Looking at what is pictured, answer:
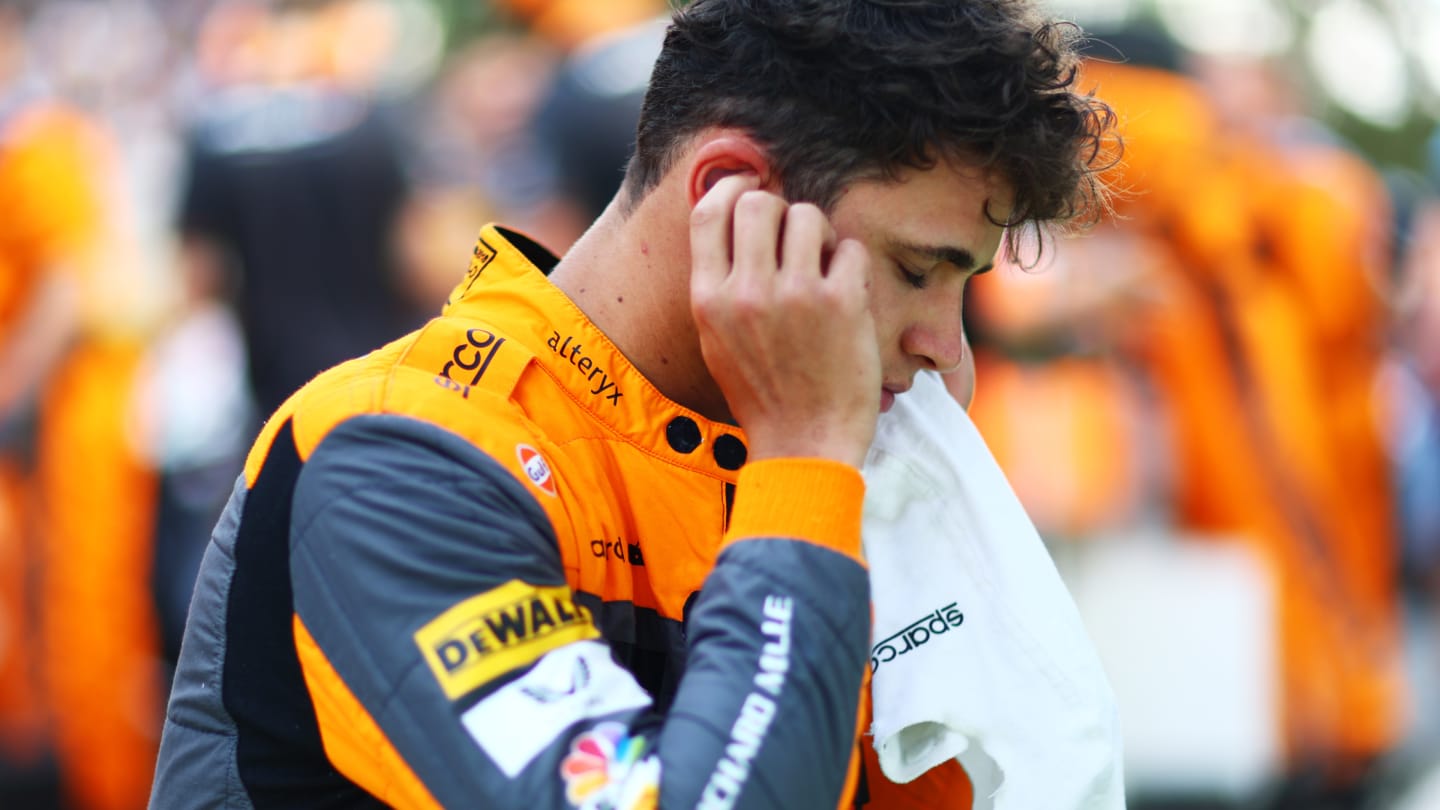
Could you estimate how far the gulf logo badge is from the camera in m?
1.79

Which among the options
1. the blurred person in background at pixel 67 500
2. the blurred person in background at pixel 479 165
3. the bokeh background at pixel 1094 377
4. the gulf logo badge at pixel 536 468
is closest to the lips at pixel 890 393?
the gulf logo badge at pixel 536 468

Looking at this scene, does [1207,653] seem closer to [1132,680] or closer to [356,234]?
[1132,680]

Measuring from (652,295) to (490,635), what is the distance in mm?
553

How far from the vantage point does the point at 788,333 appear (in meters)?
1.77

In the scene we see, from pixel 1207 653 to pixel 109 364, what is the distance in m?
3.97

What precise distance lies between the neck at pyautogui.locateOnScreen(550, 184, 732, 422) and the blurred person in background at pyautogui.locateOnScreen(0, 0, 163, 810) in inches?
173

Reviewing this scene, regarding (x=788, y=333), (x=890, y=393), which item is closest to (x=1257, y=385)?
(x=890, y=393)

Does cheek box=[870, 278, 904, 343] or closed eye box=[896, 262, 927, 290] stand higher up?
closed eye box=[896, 262, 927, 290]

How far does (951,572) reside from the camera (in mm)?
2076

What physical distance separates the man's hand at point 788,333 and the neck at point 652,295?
23cm

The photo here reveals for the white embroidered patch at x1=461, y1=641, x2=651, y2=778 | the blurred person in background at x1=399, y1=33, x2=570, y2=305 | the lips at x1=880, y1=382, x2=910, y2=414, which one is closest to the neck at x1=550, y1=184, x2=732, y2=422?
the lips at x1=880, y1=382, x2=910, y2=414

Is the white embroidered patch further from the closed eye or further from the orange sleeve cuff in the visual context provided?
the closed eye

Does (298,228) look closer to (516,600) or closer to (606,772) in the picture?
(516,600)

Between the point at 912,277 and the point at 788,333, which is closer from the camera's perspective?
the point at 788,333
